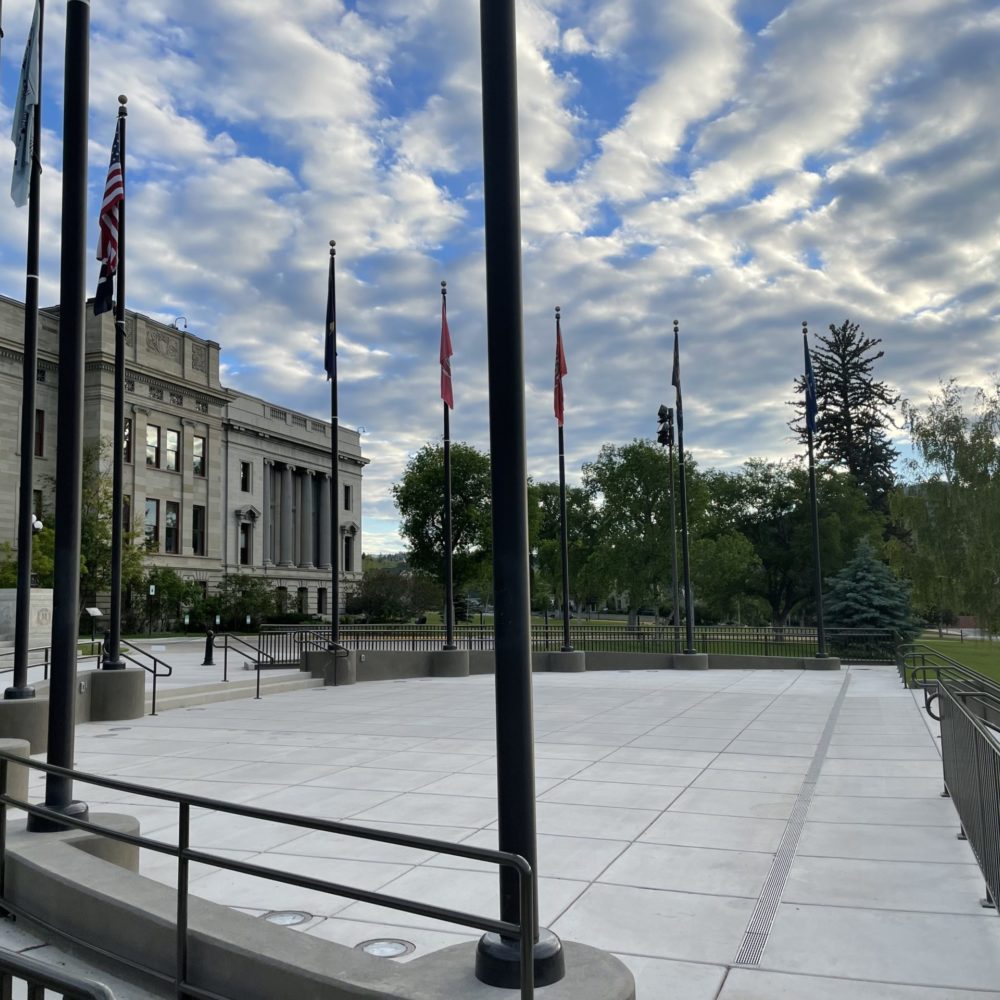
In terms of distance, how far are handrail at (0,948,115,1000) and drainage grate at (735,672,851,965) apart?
407cm

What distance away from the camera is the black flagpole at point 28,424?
1134cm

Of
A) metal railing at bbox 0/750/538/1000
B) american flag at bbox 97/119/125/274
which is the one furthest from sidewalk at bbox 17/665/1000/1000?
american flag at bbox 97/119/125/274

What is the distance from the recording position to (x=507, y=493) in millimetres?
4410

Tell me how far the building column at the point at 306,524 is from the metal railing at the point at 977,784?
69.3 m

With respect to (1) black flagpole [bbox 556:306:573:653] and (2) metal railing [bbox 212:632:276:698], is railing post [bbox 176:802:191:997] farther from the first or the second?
(1) black flagpole [bbox 556:306:573:653]

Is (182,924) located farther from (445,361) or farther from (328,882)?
(445,361)

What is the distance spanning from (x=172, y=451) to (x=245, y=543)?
10106 mm

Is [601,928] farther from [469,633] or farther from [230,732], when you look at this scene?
[469,633]

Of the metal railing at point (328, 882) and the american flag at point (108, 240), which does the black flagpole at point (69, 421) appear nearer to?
the metal railing at point (328, 882)

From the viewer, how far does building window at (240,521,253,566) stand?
224ft

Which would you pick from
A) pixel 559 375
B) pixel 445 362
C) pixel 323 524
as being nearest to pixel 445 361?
pixel 445 362

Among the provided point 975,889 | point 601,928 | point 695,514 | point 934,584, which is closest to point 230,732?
point 601,928

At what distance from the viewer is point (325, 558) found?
80000mm

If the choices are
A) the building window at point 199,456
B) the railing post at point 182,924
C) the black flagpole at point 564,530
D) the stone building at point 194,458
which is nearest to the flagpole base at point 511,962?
the railing post at point 182,924
